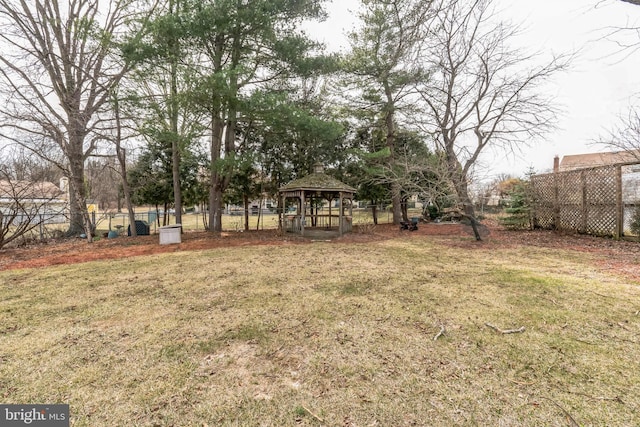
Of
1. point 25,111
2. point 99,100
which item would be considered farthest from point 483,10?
point 25,111

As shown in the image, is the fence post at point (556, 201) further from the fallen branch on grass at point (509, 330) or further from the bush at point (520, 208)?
the fallen branch on grass at point (509, 330)

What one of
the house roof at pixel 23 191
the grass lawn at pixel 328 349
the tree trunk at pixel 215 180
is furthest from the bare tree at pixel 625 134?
the house roof at pixel 23 191

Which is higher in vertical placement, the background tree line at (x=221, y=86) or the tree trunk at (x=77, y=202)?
the background tree line at (x=221, y=86)

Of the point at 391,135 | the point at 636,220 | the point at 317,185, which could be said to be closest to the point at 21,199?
the point at 317,185

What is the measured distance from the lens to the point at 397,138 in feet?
52.6

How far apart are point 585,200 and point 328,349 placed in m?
11.2

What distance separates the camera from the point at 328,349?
268 centimetres

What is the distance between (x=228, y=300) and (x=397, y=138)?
14.6 metres

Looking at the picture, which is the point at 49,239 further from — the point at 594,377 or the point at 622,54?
the point at 622,54

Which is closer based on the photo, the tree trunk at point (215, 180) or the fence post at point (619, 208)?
the fence post at point (619, 208)

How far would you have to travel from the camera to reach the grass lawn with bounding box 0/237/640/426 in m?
1.92

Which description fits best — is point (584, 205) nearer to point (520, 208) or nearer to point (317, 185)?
point (520, 208)

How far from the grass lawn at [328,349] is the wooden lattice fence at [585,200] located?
5.50 m

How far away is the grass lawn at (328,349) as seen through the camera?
6.29 ft
